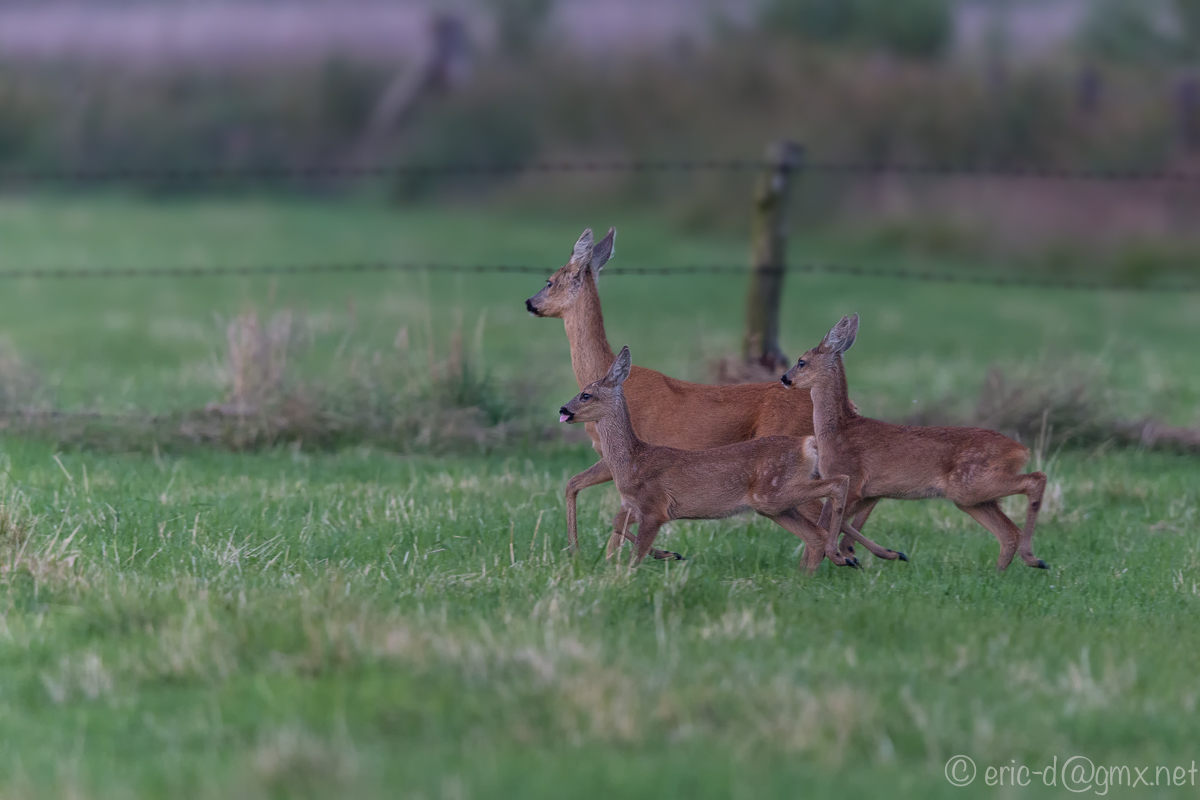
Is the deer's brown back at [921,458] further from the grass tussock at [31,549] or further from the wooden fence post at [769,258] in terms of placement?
the wooden fence post at [769,258]

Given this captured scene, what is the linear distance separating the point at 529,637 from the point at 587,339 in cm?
280

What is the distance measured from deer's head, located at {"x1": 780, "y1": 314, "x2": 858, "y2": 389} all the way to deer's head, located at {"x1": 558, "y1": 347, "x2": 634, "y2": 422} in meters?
0.73

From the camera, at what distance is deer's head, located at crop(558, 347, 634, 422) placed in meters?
6.79

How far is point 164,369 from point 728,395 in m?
7.67

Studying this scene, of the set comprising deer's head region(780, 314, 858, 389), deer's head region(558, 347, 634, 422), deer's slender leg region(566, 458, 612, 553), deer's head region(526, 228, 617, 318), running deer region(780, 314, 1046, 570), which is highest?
deer's head region(526, 228, 617, 318)

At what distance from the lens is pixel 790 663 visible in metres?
4.95

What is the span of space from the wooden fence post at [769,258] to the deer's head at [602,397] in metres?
3.64

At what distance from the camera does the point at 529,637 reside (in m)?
5.08

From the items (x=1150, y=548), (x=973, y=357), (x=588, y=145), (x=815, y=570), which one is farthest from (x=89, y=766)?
(x=588, y=145)

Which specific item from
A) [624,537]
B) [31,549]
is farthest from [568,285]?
[31,549]

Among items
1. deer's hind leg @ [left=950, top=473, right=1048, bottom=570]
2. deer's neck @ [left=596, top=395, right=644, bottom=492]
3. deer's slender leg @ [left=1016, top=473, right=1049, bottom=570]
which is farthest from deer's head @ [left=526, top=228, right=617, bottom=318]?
deer's slender leg @ [left=1016, top=473, right=1049, bottom=570]

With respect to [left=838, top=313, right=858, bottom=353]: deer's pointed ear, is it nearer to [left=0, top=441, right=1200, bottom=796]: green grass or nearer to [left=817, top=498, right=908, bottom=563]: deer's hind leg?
[left=817, top=498, right=908, bottom=563]: deer's hind leg

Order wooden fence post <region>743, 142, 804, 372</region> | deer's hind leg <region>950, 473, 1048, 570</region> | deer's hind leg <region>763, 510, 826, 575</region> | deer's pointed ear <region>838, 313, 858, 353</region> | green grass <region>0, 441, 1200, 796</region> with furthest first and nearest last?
wooden fence post <region>743, 142, 804, 372</region> → deer's pointed ear <region>838, 313, 858, 353</region> → deer's hind leg <region>950, 473, 1048, 570</region> → deer's hind leg <region>763, 510, 826, 575</region> → green grass <region>0, 441, 1200, 796</region>

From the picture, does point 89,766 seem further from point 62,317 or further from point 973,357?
point 62,317
